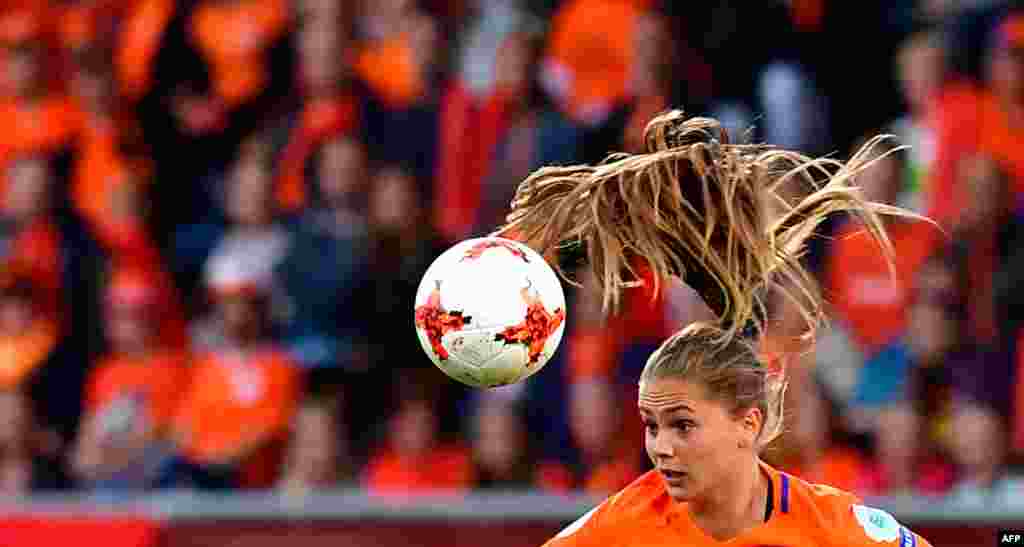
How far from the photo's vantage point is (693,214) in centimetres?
619

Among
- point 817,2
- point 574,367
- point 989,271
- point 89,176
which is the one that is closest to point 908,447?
point 989,271

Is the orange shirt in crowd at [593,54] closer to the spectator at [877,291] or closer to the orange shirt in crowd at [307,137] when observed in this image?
the orange shirt in crowd at [307,137]

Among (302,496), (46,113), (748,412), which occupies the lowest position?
(302,496)

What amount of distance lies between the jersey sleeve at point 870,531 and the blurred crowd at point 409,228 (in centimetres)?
176

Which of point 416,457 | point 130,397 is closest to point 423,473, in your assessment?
point 416,457

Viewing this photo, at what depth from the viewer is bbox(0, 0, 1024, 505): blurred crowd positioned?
359 inches

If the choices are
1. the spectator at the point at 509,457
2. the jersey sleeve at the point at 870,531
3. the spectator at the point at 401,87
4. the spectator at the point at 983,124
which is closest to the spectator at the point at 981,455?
the spectator at the point at 983,124

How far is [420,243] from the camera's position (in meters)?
10.3

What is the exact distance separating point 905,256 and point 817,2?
1443 millimetres

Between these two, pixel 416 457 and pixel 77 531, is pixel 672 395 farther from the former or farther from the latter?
pixel 77 531

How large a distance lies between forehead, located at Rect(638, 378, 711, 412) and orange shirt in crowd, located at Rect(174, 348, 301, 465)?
4734 millimetres

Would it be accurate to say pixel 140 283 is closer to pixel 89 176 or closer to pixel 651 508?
pixel 89 176

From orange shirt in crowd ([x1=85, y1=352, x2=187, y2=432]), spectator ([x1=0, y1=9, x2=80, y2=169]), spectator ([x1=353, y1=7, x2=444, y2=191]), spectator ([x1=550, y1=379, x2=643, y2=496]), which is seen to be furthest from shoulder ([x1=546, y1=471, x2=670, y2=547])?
spectator ([x1=0, y1=9, x2=80, y2=169])

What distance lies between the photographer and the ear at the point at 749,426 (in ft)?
19.7
